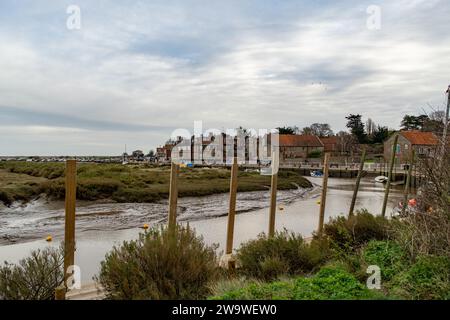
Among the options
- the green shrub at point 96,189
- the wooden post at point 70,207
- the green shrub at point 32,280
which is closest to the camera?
the green shrub at point 32,280

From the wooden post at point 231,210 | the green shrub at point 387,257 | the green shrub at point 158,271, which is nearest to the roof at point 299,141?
the wooden post at point 231,210

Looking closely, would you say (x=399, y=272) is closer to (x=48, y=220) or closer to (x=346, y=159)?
(x=48, y=220)

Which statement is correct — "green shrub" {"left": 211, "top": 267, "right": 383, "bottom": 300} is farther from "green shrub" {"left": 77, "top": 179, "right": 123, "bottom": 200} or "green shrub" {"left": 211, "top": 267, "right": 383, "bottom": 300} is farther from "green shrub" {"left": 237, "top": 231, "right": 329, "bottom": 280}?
"green shrub" {"left": 77, "top": 179, "right": 123, "bottom": 200}

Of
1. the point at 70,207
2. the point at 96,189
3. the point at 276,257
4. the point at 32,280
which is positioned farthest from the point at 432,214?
the point at 96,189

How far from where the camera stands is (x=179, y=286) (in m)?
4.47

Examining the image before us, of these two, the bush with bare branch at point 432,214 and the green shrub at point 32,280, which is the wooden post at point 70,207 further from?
the bush with bare branch at point 432,214

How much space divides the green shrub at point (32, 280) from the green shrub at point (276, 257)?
2.62m

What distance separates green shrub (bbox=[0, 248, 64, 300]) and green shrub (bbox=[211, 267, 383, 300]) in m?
2.26

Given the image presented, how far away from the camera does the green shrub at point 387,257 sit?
16.5ft

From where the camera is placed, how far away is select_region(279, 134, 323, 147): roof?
86.5 meters

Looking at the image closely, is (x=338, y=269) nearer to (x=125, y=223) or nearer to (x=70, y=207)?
(x=70, y=207)

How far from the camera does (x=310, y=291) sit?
3924 millimetres
